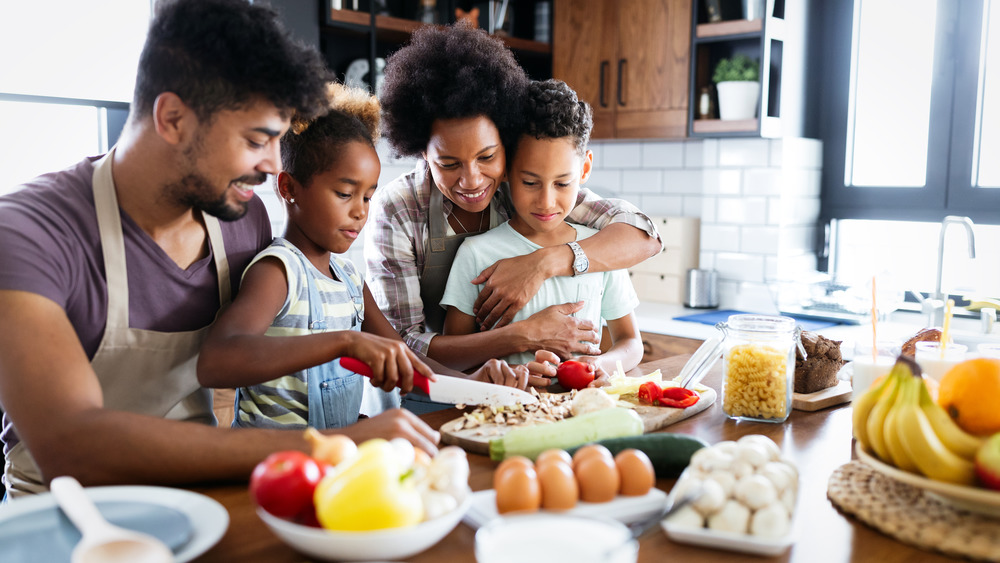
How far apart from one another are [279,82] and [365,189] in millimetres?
390

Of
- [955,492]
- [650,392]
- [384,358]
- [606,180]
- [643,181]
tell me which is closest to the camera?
[955,492]

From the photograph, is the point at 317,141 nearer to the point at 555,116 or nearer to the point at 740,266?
the point at 555,116

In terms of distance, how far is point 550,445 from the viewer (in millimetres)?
1215

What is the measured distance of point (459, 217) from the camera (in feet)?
7.08

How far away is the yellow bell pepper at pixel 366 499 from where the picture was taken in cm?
87

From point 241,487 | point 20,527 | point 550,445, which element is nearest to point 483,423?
point 550,445

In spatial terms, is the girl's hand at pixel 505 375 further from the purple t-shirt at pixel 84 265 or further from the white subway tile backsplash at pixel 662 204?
the white subway tile backsplash at pixel 662 204

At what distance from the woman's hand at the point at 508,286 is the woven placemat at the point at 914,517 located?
939 mm

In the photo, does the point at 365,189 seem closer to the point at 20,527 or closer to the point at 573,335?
the point at 573,335

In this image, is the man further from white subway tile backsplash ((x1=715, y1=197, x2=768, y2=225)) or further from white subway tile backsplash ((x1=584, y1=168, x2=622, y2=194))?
white subway tile backsplash ((x1=584, y1=168, x2=622, y2=194))

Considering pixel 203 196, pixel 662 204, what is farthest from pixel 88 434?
pixel 662 204

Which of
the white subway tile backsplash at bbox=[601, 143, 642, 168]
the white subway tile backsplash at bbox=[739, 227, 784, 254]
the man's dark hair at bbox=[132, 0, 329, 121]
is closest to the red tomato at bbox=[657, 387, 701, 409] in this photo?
the man's dark hair at bbox=[132, 0, 329, 121]

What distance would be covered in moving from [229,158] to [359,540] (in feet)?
2.46

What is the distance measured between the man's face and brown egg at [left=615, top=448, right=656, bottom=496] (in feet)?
2.60
